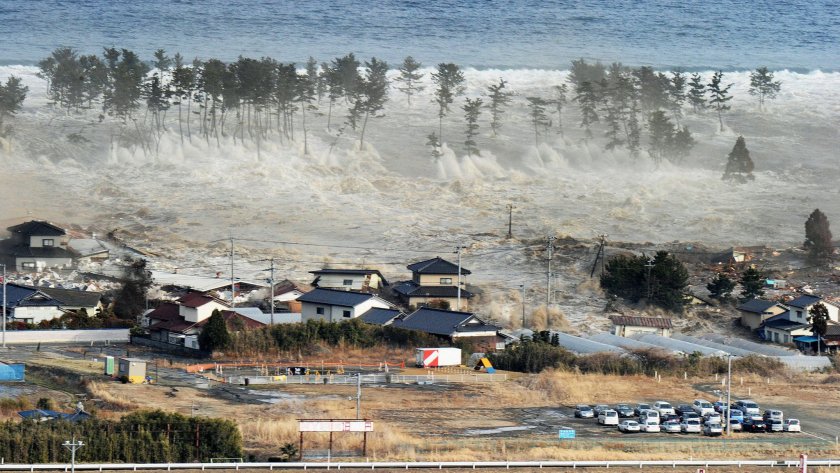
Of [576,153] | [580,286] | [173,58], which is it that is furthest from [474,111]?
[580,286]

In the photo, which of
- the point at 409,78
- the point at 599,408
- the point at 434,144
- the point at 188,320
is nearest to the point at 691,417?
the point at 599,408

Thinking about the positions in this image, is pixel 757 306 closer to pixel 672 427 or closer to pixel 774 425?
pixel 774 425

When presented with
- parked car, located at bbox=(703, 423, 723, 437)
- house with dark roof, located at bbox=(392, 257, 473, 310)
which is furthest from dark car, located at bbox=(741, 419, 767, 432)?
house with dark roof, located at bbox=(392, 257, 473, 310)

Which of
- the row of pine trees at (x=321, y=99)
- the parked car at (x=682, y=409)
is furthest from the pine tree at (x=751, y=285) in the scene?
the row of pine trees at (x=321, y=99)

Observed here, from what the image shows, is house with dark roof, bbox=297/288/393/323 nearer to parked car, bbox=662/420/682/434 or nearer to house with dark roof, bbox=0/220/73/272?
house with dark roof, bbox=0/220/73/272

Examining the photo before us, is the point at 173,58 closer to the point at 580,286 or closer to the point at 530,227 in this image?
the point at 530,227
